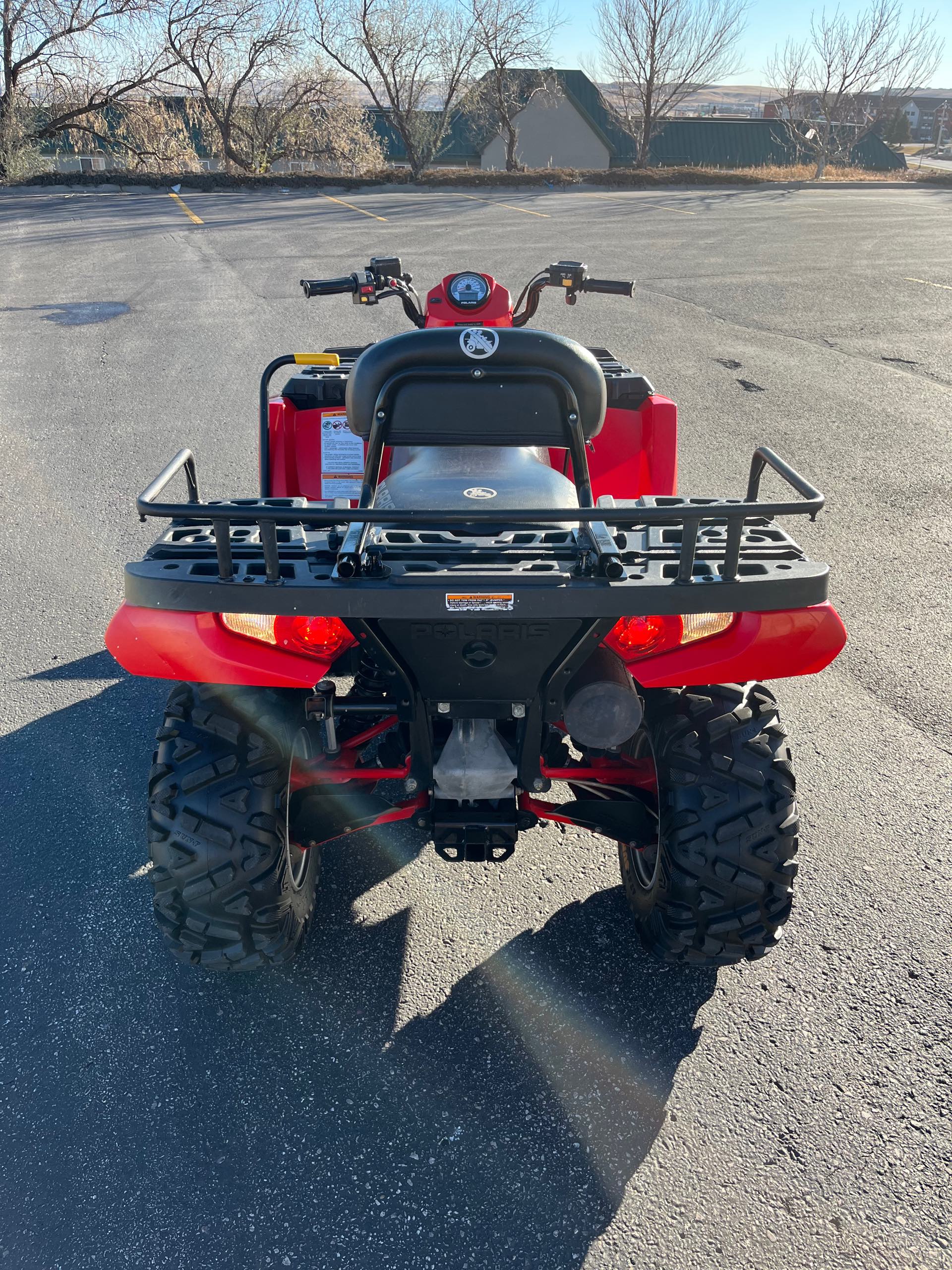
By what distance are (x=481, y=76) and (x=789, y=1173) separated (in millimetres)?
37053

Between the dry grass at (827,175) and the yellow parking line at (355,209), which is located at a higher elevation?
the dry grass at (827,175)

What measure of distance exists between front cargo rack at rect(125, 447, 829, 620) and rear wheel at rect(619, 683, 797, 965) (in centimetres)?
46

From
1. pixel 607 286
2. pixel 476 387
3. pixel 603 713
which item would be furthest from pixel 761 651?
pixel 607 286

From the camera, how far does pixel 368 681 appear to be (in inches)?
114

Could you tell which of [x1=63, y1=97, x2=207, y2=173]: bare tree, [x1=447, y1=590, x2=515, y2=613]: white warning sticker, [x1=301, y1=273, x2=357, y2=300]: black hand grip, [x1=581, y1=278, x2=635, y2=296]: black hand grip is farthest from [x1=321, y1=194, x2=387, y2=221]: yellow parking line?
[x1=447, y1=590, x2=515, y2=613]: white warning sticker

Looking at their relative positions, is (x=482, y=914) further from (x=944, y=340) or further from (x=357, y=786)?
(x=944, y=340)

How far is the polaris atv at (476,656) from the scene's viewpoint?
6.36 ft

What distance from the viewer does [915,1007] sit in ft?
8.21

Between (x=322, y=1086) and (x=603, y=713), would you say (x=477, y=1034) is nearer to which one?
(x=322, y=1086)

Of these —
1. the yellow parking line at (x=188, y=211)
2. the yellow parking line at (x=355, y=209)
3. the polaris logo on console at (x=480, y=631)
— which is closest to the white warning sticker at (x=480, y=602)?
the polaris logo on console at (x=480, y=631)

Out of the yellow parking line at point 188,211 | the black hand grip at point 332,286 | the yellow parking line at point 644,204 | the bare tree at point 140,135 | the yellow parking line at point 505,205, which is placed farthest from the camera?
the bare tree at point 140,135

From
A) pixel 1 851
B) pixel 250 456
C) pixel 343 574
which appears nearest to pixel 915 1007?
pixel 343 574

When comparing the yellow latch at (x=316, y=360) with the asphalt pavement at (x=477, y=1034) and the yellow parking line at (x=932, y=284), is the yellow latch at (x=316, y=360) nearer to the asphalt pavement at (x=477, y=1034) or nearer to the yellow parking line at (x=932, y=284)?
the asphalt pavement at (x=477, y=1034)

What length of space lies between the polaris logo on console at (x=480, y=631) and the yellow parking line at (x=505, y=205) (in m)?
18.6
